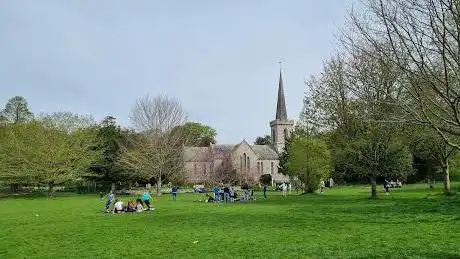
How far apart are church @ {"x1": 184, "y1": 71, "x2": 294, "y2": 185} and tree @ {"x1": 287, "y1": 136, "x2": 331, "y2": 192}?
2685 centimetres

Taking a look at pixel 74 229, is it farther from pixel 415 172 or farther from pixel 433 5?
pixel 415 172

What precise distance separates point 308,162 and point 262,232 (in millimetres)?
33475

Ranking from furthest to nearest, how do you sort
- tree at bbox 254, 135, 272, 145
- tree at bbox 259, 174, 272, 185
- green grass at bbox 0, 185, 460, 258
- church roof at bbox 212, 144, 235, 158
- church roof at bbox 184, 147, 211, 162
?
1. tree at bbox 254, 135, 272, 145
2. tree at bbox 259, 174, 272, 185
3. church roof at bbox 184, 147, 211, 162
4. church roof at bbox 212, 144, 235, 158
5. green grass at bbox 0, 185, 460, 258

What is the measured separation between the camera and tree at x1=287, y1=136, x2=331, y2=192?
49156mm

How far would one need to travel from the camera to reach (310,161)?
49.9 m

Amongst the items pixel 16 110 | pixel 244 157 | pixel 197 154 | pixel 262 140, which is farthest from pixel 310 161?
pixel 262 140

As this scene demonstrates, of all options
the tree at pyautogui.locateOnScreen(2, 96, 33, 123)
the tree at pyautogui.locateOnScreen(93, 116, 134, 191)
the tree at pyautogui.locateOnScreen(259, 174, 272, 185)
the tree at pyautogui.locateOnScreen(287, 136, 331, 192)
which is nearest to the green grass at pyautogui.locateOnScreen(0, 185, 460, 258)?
the tree at pyautogui.locateOnScreen(287, 136, 331, 192)

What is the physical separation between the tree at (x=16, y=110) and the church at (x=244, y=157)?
1348 inches

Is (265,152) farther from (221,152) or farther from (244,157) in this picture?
(221,152)

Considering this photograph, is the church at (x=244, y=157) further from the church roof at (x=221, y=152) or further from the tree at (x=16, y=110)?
the tree at (x=16, y=110)

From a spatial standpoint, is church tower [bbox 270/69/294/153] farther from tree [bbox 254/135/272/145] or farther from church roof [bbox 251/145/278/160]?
tree [bbox 254/135/272/145]

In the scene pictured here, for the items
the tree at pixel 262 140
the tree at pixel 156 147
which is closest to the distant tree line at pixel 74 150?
the tree at pixel 156 147

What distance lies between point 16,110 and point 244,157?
154 feet

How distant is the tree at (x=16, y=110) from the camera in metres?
97.5
